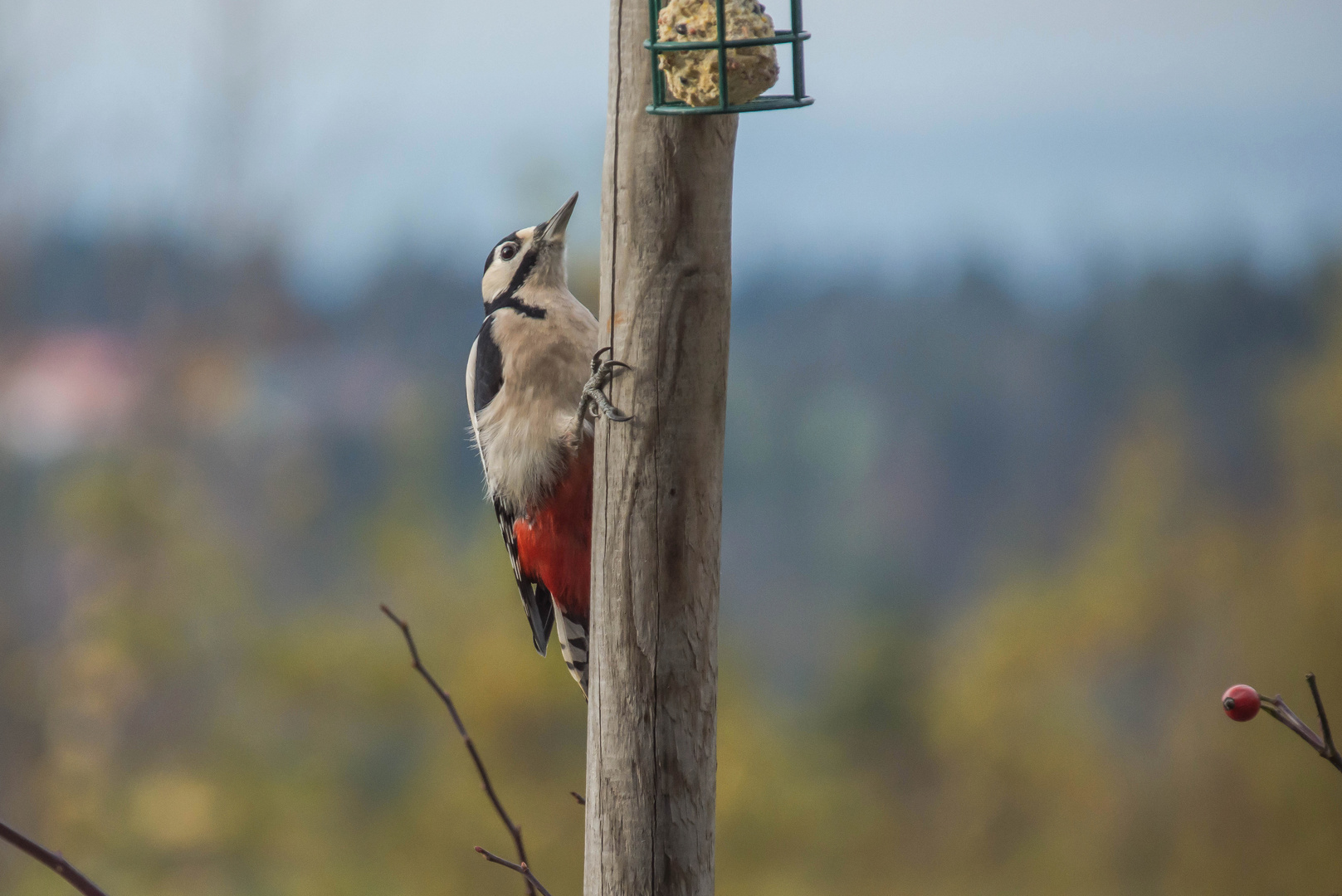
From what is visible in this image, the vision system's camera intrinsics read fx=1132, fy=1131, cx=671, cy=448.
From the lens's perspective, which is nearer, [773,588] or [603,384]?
[603,384]

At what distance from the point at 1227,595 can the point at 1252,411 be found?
0.93 m

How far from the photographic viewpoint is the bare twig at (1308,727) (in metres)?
0.82

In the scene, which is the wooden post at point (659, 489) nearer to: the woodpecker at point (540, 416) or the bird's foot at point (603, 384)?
the bird's foot at point (603, 384)

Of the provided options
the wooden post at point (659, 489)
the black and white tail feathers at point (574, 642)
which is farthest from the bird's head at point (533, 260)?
the wooden post at point (659, 489)

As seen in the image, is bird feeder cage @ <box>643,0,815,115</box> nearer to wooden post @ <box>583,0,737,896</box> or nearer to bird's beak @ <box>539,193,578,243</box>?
wooden post @ <box>583,0,737,896</box>

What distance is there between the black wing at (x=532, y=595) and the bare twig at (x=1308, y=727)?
1203 mm

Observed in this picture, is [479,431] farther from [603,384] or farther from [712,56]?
[712,56]

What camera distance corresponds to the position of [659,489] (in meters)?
1.17

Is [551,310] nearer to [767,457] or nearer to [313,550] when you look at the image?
[767,457]

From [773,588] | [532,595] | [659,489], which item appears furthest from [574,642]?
[773,588]

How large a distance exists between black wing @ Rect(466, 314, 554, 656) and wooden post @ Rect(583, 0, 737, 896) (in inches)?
25.5

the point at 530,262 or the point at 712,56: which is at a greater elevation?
the point at 712,56

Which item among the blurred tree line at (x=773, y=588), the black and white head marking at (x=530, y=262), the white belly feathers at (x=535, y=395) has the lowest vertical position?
the blurred tree line at (x=773, y=588)

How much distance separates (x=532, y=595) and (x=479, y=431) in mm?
294
